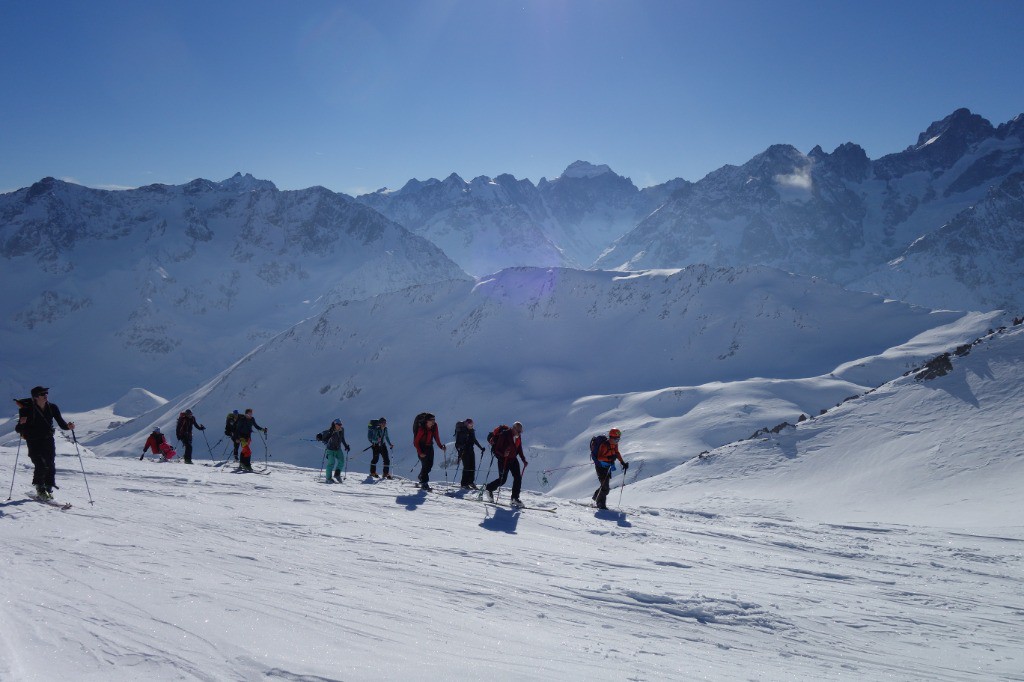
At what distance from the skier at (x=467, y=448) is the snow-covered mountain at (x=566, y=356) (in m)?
22.0

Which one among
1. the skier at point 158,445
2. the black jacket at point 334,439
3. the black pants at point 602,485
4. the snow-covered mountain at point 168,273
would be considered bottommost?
the skier at point 158,445

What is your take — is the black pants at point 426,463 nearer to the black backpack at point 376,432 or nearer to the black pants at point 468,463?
the black pants at point 468,463

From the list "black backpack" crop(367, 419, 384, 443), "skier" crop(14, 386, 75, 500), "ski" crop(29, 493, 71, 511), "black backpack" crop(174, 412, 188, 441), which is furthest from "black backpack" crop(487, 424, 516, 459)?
"black backpack" crop(174, 412, 188, 441)

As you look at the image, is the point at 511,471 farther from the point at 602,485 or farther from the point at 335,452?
the point at 335,452

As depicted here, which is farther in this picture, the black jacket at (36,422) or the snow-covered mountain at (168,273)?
the snow-covered mountain at (168,273)

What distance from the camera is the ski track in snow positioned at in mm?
5148

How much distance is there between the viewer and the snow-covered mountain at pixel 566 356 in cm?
4425

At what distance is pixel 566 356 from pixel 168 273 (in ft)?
452

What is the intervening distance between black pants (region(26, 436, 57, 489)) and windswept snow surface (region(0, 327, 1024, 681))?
48 cm

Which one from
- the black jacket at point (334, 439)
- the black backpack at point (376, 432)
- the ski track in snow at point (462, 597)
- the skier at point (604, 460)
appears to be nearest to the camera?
the ski track in snow at point (462, 597)

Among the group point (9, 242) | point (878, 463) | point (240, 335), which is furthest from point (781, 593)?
point (9, 242)

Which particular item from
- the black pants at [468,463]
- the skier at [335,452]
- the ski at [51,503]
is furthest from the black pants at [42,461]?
the black pants at [468,463]

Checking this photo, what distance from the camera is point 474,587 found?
762 cm

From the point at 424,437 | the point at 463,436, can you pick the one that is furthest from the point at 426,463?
the point at 463,436
